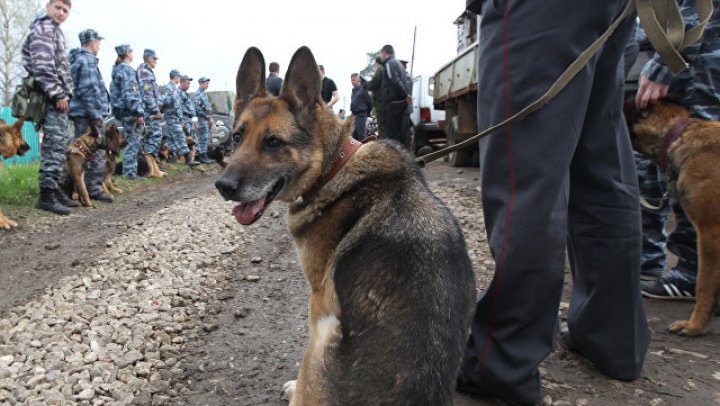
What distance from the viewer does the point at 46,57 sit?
6.69m

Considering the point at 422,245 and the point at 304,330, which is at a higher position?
the point at 422,245

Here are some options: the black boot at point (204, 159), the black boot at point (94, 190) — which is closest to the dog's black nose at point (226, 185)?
the black boot at point (94, 190)

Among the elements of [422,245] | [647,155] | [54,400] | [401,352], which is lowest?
[54,400]

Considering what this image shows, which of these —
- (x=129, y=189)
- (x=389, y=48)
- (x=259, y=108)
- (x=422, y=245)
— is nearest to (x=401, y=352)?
(x=422, y=245)

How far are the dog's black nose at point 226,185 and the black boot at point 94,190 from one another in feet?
24.3

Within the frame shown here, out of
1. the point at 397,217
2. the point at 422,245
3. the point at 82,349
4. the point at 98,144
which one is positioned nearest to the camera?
the point at 422,245

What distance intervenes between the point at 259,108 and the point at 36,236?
190 inches

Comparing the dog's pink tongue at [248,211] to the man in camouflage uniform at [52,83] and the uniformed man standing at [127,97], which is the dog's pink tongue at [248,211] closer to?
the man in camouflage uniform at [52,83]

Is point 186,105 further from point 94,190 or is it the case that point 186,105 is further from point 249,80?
point 249,80

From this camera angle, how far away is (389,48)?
11.6 meters

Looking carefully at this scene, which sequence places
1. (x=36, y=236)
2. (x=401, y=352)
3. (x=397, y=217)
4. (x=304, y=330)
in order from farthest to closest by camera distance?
1. (x=36, y=236)
2. (x=304, y=330)
3. (x=397, y=217)
4. (x=401, y=352)

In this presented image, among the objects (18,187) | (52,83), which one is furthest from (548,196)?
(18,187)

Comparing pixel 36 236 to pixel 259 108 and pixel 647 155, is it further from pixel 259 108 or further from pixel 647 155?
pixel 647 155

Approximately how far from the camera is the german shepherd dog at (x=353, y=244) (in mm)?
1710
